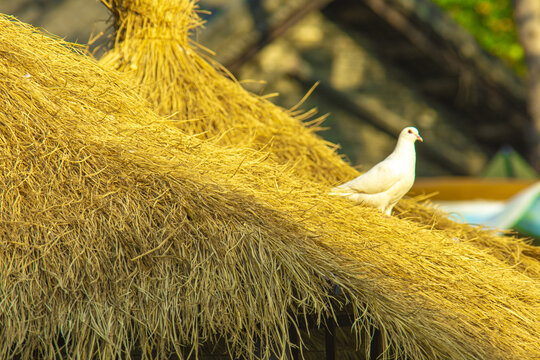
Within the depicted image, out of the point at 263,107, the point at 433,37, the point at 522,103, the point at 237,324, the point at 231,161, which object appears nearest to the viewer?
the point at 237,324

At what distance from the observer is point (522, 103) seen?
9.03 m

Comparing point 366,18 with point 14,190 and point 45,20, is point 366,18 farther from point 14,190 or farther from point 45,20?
point 14,190

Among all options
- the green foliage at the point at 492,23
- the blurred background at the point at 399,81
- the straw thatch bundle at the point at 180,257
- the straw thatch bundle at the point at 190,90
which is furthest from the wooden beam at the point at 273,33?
the green foliage at the point at 492,23

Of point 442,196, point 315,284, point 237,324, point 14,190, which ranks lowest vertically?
point 14,190

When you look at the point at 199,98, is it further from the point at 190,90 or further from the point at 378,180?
the point at 378,180

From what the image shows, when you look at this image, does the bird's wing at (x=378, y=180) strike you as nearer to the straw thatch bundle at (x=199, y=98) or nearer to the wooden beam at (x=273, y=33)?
the straw thatch bundle at (x=199, y=98)

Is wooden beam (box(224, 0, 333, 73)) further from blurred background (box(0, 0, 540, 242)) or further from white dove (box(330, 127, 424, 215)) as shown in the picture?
white dove (box(330, 127, 424, 215))

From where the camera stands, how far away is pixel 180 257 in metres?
3.00

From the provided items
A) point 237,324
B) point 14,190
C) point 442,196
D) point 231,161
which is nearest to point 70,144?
point 14,190

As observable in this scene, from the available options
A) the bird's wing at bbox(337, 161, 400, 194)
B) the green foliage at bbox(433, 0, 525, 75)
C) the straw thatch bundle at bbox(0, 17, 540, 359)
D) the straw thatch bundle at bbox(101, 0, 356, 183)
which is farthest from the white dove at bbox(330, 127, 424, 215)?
the green foliage at bbox(433, 0, 525, 75)

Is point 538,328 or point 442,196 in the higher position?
point 442,196

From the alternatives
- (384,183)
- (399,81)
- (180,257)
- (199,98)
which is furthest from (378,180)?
(399,81)

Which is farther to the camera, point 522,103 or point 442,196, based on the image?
point 522,103

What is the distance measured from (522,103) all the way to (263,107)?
484cm
